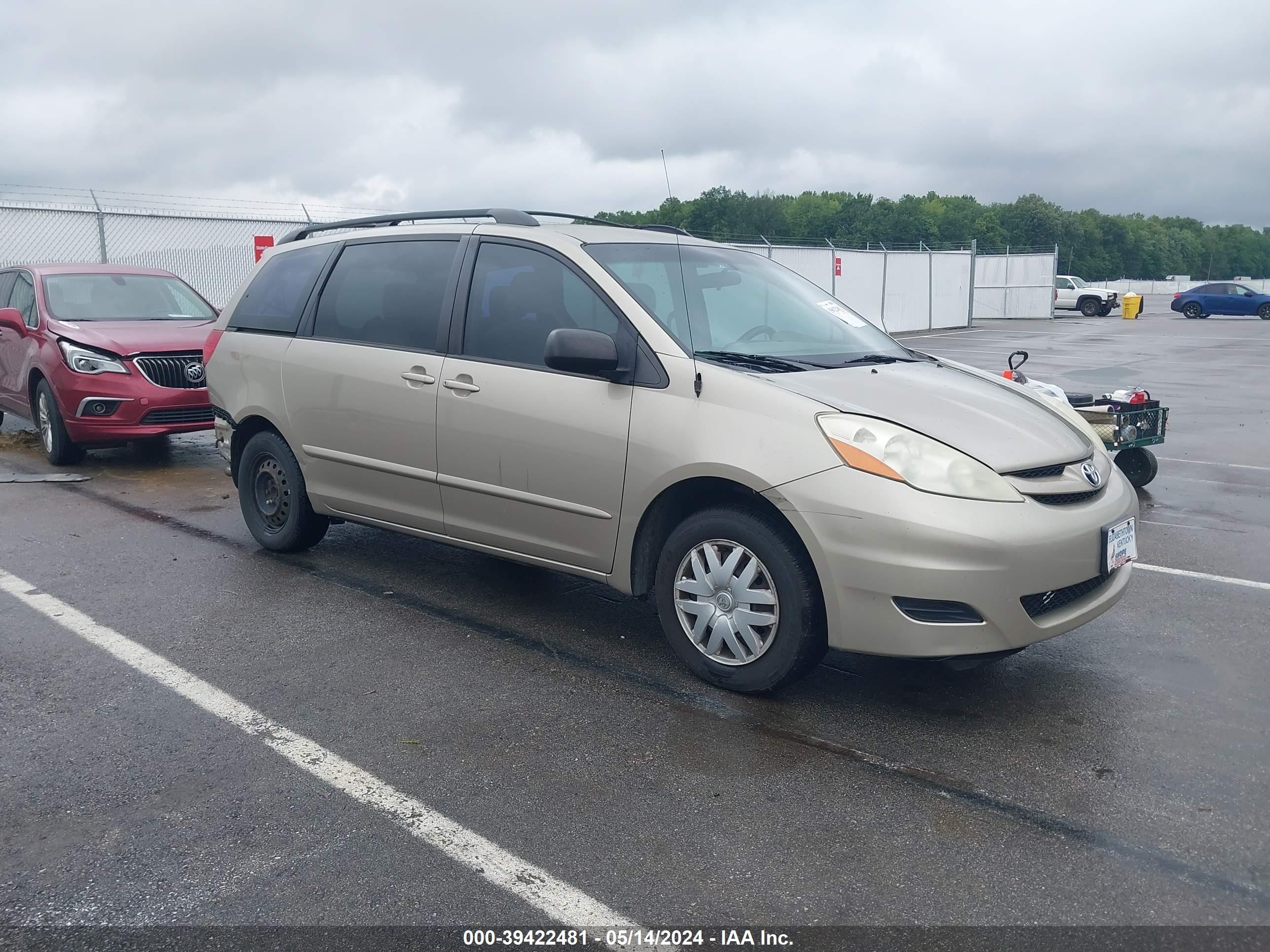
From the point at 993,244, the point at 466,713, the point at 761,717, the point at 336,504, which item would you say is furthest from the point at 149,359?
the point at 993,244

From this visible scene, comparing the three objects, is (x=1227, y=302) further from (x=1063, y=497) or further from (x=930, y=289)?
(x=1063, y=497)

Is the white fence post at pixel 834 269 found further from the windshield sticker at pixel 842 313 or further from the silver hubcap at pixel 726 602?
the silver hubcap at pixel 726 602

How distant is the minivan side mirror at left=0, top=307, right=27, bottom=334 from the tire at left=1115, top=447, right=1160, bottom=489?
9.22 metres

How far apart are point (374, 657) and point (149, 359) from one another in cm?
540

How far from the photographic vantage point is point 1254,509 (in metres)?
7.61

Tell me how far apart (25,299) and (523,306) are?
7.26 m

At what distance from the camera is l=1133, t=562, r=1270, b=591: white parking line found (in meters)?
5.70

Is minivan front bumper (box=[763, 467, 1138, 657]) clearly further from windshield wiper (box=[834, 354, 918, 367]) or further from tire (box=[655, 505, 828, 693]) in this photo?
windshield wiper (box=[834, 354, 918, 367])

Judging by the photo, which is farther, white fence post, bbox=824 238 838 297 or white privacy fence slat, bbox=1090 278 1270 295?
white privacy fence slat, bbox=1090 278 1270 295

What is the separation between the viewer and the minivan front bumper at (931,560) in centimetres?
364

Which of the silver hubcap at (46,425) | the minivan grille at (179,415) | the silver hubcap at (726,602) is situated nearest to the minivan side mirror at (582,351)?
the silver hubcap at (726,602)

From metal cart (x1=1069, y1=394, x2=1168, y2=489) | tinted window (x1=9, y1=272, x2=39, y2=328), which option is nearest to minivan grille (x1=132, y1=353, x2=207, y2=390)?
tinted window (x1=9, y1=272, x2=39, y2=328)

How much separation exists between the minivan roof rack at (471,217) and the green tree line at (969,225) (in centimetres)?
8259

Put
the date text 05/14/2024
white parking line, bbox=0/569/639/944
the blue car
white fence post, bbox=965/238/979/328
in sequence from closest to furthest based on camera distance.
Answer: the date text 05/14/2024 → white parking line, bbox=0/569/639/944 → white fence post, bbox=965/238/979/328 → the blue car
